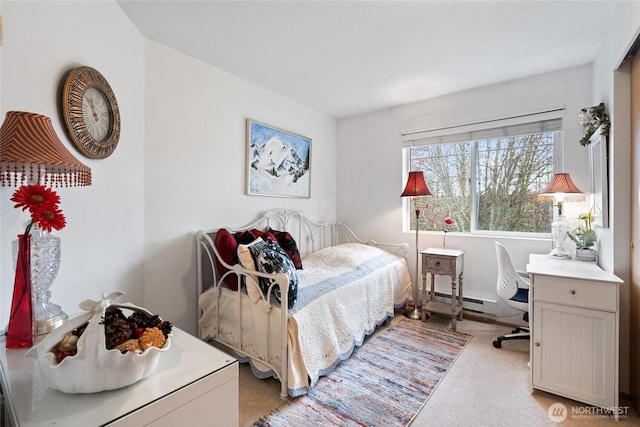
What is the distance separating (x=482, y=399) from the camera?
1.79m

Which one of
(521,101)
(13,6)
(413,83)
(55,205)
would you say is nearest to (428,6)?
(413,83)

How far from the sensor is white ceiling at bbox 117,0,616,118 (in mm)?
1805

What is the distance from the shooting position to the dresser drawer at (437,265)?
2.83 meters

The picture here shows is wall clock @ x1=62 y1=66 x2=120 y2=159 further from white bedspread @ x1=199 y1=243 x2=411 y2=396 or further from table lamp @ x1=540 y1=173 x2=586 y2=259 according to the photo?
table lamp @ x1=540 y1=173 x2=586 y2=259

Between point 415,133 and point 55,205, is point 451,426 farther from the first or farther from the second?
point 415,133

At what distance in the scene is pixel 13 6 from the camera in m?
1.21

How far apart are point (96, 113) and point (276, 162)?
1.69 m

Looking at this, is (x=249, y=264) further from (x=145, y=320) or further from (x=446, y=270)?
(x=446, y=270)

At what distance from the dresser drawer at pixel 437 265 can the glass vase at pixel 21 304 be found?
9.43 feet

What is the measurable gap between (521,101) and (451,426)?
9.36 feet

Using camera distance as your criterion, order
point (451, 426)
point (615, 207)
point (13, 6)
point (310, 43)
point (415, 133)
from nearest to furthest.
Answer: point (13, 6), point (451, 426), point (615, 207), point (310, 43), point (415, 133)

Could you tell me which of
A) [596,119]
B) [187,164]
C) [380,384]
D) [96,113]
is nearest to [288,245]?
[187,164]

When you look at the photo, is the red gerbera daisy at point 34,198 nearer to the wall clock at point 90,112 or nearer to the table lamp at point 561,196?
Result: the wall clock at point 90,112

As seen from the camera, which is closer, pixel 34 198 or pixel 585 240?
pixel 34 198
